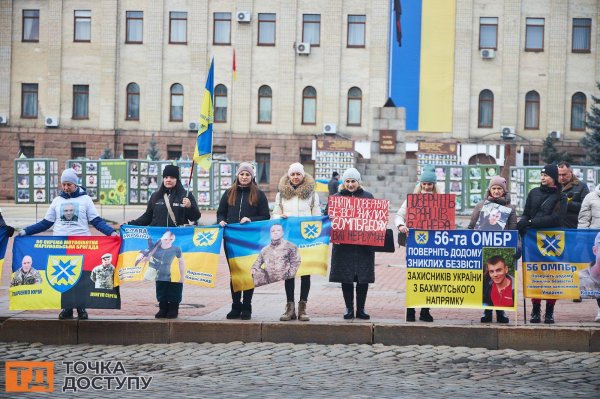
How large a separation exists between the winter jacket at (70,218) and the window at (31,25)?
48.2 meters

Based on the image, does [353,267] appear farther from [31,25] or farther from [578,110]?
[31,25]

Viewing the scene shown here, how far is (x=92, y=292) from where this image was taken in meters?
12.9

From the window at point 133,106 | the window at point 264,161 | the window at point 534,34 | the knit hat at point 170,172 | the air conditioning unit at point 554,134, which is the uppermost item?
the window at point 534,34

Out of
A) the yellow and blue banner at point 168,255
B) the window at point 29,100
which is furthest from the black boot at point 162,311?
the window at point 29,100

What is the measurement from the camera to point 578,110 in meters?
58.2

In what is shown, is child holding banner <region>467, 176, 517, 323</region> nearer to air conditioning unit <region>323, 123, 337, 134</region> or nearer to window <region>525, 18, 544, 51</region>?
air conditioning unit <region>323, 123, 337, 134</region>

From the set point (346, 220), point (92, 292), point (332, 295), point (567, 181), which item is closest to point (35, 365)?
point (92, 292)

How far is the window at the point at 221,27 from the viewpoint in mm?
59094

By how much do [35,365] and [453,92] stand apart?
1923 inches

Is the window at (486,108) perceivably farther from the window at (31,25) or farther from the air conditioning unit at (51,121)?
the window at (31,25)

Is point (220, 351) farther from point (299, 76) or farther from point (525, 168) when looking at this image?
point (299, 76)

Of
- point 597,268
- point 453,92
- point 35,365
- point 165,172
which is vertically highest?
point 453,92

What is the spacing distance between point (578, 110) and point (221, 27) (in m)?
19.0

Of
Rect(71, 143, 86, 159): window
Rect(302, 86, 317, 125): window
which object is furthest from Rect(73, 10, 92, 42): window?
Rect(302, 86, 317, 125): window
